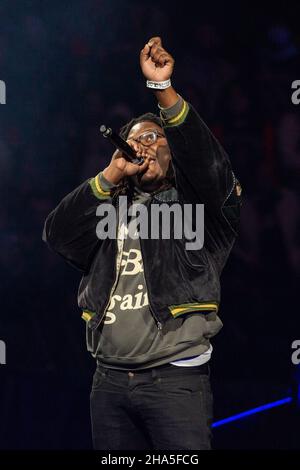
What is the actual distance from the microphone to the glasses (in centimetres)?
6

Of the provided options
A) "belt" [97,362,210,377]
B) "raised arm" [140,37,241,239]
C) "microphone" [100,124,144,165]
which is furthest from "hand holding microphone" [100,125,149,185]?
"belt" [97,362,210,377]

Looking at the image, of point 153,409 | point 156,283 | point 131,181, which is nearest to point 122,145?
point 131,181

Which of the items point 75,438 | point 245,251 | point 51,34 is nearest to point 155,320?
point 75,438

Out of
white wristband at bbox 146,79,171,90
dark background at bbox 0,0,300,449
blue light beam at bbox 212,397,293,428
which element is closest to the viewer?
white wristband at bbox 146,79,171,90

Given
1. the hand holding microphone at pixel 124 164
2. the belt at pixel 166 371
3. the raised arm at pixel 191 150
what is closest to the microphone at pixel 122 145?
the hand holding microphone at pixel 124 164

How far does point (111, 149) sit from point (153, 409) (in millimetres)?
1642

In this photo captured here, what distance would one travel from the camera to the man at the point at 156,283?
166 centimetres

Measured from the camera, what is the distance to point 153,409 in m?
1.69

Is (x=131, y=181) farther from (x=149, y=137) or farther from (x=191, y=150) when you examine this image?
(x=191, y=150)

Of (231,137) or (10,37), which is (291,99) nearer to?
(231,137)

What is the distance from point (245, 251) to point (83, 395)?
0.84 meters

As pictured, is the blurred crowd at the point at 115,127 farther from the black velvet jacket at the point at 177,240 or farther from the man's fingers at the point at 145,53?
the man's fingers at the point at 145,53

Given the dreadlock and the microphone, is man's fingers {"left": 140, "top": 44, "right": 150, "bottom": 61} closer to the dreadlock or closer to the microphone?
the microphone

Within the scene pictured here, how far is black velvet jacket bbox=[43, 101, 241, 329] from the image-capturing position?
5.39 ft
